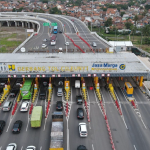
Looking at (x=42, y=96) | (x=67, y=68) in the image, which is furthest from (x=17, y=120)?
(x=67, y=68)

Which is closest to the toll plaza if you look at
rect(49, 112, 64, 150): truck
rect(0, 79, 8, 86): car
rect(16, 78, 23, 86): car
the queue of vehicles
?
rect(0, 79, 8, 86): car

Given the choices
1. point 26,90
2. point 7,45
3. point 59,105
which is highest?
point 7,45

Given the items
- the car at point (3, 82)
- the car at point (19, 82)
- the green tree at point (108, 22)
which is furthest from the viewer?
the green tree at point (108, 22)

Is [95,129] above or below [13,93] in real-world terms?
below

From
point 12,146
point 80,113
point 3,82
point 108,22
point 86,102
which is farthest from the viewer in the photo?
point 108,22

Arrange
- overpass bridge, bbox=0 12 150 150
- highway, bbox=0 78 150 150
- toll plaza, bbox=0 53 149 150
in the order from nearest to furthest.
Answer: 1. highway, bbox=0 78 150 150
2. overpass bridge, bbox=0 12 150 150
3. toll plaza, bbox=0 53 149 150

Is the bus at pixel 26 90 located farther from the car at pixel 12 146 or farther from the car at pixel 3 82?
the car at pixel 12 146

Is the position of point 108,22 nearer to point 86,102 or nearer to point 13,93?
point 86,102

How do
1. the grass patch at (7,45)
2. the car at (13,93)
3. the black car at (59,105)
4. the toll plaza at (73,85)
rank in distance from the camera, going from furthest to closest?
the grass patch at (7,45), the car at (13,93), the toll plaza at (73,85), the black car at (59,105)

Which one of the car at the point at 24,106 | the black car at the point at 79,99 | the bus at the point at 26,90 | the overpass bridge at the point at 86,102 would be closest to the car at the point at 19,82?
the overpass bridge at the point at 86,102

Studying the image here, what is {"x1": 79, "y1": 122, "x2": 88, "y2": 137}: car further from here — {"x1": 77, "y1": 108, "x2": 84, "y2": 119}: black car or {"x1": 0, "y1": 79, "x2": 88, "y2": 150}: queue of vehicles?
{"x1": 77, "y1": 108, "x2": 84, "y2": 119}: black car

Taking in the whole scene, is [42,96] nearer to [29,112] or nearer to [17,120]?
[29,112]

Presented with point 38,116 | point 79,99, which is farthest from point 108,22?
point 38,116
